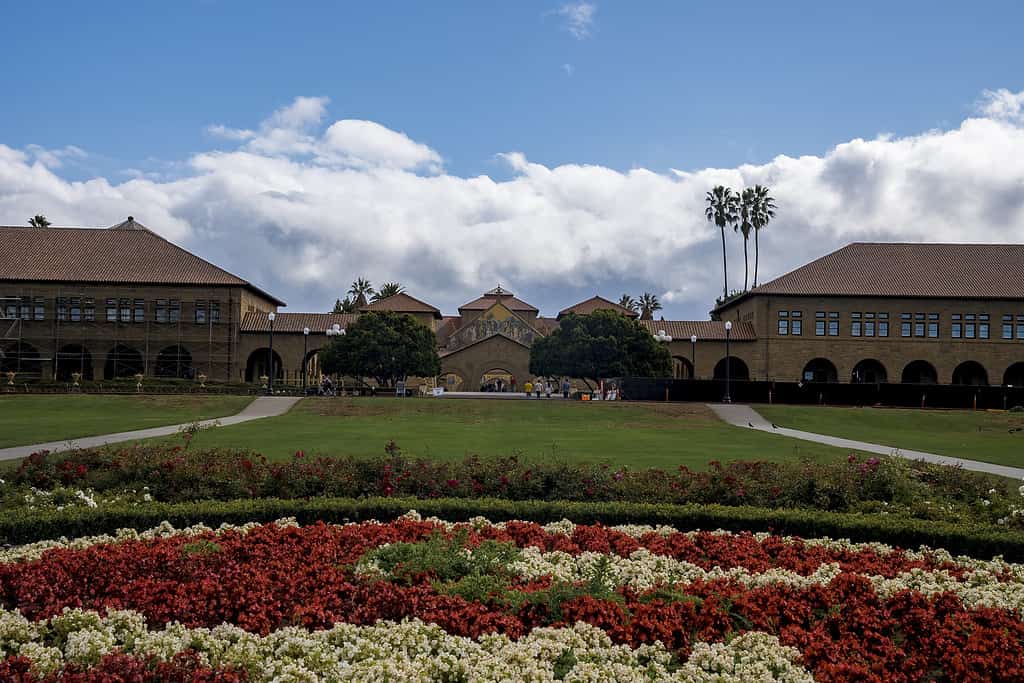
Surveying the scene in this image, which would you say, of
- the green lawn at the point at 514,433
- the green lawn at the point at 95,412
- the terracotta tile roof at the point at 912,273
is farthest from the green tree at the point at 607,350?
the green lawn at the point at 95,412

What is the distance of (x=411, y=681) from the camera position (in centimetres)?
530

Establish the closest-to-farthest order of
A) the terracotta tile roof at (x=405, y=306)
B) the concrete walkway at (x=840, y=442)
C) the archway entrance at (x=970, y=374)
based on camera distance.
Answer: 1. the concrete walkway at (x=840, y=442)
2. the archway entrance at (x=970, y=374)
3. the terracotta tile roof at (x=405, y=306)

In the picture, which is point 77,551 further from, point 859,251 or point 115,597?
point 859,251

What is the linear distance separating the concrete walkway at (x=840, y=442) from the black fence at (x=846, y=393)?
2.39 meters

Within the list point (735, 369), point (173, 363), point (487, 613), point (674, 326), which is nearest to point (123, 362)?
point (173, 363)

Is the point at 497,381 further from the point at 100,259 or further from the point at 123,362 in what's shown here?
the point at 100,259

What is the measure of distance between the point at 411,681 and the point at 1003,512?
9.11 metres

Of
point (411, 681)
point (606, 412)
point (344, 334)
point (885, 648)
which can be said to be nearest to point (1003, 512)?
point (885, 648)

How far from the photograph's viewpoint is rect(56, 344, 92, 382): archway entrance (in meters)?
59.8

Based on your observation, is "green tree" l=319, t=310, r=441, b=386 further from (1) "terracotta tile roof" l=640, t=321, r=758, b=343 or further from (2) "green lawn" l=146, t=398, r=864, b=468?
(1) "terracotta tile roof" l=640, t=321, r=758, b=343

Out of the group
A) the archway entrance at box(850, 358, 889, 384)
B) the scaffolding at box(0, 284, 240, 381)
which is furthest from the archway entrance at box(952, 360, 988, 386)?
the scaffolding at box(0, 284, 240, 381)

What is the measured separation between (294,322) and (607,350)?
24413mm

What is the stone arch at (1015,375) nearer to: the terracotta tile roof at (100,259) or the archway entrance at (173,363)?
the terracotta tile roof at (100,259)

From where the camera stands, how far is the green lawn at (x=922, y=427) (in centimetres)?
2407
